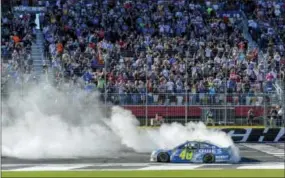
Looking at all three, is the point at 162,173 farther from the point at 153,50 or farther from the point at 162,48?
the point at 162,48

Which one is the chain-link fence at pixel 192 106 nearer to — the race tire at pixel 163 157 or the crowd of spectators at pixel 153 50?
the crowd of spectators at pixel 153 50

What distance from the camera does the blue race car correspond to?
26.1m

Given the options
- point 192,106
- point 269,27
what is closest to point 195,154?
point 192,106

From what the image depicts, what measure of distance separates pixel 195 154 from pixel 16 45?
11.8 metres

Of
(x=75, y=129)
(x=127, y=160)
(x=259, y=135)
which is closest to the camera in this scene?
(x=127, y=160)

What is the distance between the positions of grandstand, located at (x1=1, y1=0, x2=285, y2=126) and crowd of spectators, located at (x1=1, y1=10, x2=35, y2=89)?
47mm

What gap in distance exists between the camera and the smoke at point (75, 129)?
95.2 feet

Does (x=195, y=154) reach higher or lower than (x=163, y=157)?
higher

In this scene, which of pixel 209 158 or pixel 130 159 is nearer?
pixel 209 158

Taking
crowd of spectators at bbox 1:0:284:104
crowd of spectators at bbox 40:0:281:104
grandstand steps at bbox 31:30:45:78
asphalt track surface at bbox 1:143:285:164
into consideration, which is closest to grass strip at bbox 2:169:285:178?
asphalt track surface at bbox 1:143:285:164

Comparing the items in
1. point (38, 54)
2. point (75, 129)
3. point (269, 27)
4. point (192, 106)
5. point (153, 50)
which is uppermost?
point (269, 27)

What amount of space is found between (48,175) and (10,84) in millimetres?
9676

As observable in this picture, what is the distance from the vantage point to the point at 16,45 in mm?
34625

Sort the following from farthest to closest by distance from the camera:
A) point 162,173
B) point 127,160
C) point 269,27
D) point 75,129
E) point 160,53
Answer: point 269,27, point 160,53, point 75,129, point 127,160, point 162,173
